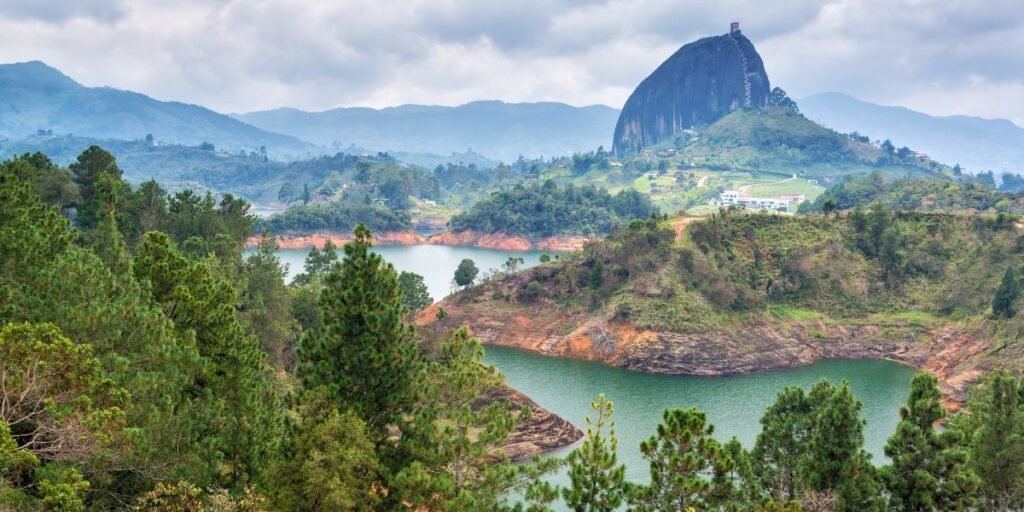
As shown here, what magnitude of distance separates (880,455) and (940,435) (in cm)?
1982

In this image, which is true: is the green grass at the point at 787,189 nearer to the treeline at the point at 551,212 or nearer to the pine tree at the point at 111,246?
the treeline at the point at 551,212

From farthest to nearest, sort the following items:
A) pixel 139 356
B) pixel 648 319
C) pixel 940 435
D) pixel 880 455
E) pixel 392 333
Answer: pixel 648 319, pixel 880 455, pixel 940 435, pixel 392 333, pixel 139 356

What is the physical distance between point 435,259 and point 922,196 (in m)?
68.4

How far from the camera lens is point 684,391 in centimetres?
5447

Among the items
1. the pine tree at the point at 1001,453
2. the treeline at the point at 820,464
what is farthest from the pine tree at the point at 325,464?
the pine tree at the point at 1001,453

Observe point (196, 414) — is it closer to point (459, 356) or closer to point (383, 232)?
point (459, 356)

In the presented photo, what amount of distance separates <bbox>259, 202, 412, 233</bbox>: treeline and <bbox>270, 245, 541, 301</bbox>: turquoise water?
6.37m

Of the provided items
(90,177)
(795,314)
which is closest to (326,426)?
(90,177)

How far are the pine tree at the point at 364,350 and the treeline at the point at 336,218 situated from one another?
117 meters

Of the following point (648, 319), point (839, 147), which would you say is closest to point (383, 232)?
point (648, 319)

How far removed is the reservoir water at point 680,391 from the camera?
45.1m

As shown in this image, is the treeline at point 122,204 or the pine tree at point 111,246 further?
the treeline at point 122,204

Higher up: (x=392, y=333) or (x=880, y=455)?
(x=392, y=333)

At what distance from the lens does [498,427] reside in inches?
802
